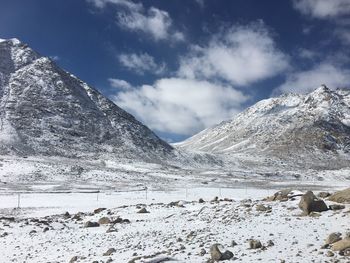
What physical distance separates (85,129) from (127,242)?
157781 mm

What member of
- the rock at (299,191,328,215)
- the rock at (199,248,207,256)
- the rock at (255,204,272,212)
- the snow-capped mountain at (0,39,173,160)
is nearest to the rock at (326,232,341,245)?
the rock at (199,248,207,256)

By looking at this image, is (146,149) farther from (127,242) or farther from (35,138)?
(127,242)

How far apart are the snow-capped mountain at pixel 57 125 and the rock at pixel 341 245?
127111mm

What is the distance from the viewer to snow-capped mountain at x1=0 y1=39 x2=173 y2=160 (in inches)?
5895

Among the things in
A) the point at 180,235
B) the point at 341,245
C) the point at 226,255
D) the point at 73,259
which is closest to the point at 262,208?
the point at 180,235

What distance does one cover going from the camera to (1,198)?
53.8 metres

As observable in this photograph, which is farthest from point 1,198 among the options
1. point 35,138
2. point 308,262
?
point 35,138

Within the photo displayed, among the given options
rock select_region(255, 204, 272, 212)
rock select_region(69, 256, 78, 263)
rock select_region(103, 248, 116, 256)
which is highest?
rock select_region(255, 204, 272, 212)

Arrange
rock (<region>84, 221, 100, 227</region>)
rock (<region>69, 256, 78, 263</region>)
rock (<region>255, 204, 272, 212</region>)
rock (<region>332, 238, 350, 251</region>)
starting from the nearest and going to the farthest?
rock (<region>332, 238, 350, 251</region>)
rock (<region>69, 256, 78, 263</region>)
rock (<region>255, 204, 272, 212</region>)
rock (<region>84, 221, 100, 227</region>)

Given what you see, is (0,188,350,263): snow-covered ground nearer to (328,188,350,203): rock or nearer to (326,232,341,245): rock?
(326,232,341,245): rock

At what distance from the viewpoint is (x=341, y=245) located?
627 inches

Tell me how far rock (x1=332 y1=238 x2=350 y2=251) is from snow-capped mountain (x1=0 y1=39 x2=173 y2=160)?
417 ft

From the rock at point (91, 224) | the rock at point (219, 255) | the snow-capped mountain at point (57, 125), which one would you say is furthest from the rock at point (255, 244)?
the snow-capped mountain at point (57, 125)

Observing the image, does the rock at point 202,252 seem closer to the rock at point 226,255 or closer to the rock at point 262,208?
the rock at point 226,255
